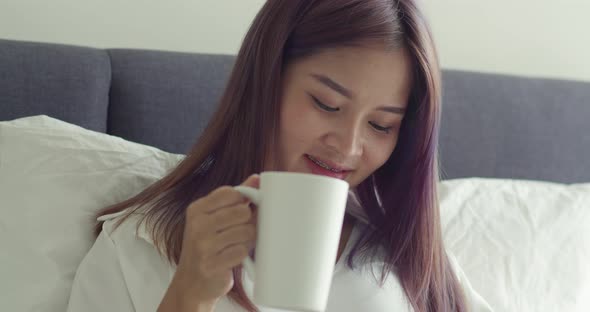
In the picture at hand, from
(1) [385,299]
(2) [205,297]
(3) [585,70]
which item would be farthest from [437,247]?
(3) [585,70]

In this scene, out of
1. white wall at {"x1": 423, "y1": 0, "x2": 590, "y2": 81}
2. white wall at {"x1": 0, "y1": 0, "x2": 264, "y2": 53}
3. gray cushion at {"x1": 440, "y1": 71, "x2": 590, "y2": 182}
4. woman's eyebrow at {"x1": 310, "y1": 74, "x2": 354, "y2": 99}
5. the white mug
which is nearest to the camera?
the white mug

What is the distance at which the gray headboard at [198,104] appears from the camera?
1.30m

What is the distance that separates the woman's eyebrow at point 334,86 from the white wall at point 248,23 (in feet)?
2.21

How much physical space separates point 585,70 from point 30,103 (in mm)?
1412

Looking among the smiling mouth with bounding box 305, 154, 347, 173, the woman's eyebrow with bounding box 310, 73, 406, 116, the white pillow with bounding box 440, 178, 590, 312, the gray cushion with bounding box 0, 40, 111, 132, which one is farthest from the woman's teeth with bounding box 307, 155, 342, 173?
A: the gray cushion with bounding box 0, 40, 111, 132

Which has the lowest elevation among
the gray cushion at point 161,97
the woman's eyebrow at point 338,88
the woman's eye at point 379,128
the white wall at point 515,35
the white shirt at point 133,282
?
the white shirt at point 133,282

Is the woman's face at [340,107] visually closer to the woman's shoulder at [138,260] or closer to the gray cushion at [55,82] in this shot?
the woman's shoulder at [138,260]

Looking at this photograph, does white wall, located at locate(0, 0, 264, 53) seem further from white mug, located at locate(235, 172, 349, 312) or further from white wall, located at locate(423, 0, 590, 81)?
white mug, located at locate(235, 172, 349, 312)

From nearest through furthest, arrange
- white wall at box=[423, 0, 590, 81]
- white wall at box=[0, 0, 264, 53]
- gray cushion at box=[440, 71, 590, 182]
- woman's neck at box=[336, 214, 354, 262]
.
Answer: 1. woman's neck at box=[336, 214, 354, 262]
2. white wall at box=[0, 0, 264, 53]
3. gray cushion at box=[440, 71, 590, 182]
4. white wall at box=[423, 0, 590, 81]

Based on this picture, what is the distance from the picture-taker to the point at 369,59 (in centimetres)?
100

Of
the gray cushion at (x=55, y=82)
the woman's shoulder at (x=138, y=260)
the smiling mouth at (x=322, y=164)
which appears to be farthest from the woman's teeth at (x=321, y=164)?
the gray cushion at (x=55, y=82)

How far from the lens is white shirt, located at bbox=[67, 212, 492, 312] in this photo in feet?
3.27

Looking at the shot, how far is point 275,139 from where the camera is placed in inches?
40.5

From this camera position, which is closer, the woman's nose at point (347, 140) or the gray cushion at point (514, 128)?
the woman's nose at point (347, 140)
